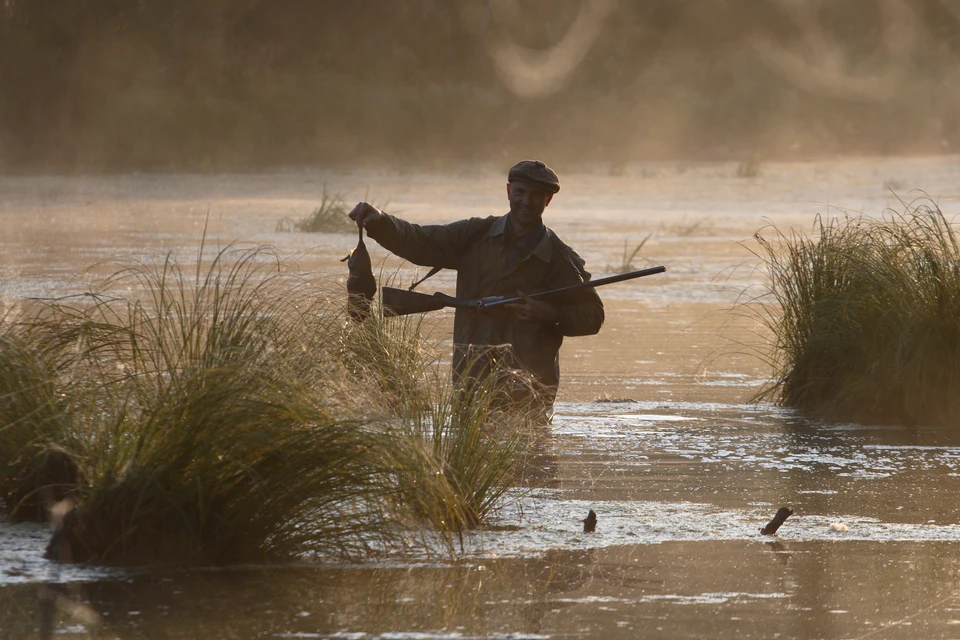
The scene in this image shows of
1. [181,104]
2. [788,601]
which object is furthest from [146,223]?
[181,104]

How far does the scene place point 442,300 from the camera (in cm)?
661

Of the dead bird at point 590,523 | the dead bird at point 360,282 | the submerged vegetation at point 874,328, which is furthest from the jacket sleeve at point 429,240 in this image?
the submerged vegetation at point 874,328

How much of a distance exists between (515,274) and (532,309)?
238 millimetres

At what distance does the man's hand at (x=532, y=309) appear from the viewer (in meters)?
6.46

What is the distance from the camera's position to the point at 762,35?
53219 millimetres

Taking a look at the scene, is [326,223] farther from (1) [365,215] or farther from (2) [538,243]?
(1) [365,215]

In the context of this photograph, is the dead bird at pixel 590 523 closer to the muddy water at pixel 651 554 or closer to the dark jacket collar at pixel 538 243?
the muddy water at pixel 651 554

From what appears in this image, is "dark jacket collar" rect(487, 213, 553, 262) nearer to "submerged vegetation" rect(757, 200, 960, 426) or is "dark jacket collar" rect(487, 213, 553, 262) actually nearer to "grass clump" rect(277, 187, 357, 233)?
"submerged vegetation" rect(757, 200, 960, 426)

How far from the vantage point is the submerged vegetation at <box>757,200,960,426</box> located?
724 centimetres

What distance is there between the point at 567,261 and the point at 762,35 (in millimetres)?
48338

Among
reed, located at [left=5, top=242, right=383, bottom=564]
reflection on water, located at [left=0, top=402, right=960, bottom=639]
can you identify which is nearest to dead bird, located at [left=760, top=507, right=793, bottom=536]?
reflection on water, located at [left=0, top=402, right=960, bottom=639]

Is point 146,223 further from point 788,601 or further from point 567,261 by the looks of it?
point 788,601

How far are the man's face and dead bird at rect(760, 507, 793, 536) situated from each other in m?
1.88

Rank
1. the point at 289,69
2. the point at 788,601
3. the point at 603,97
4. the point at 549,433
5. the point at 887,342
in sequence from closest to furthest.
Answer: the point at 788,601 < the point at 549,433 < the point at 887,342 < the point at 603,97 < the point at 289,69
